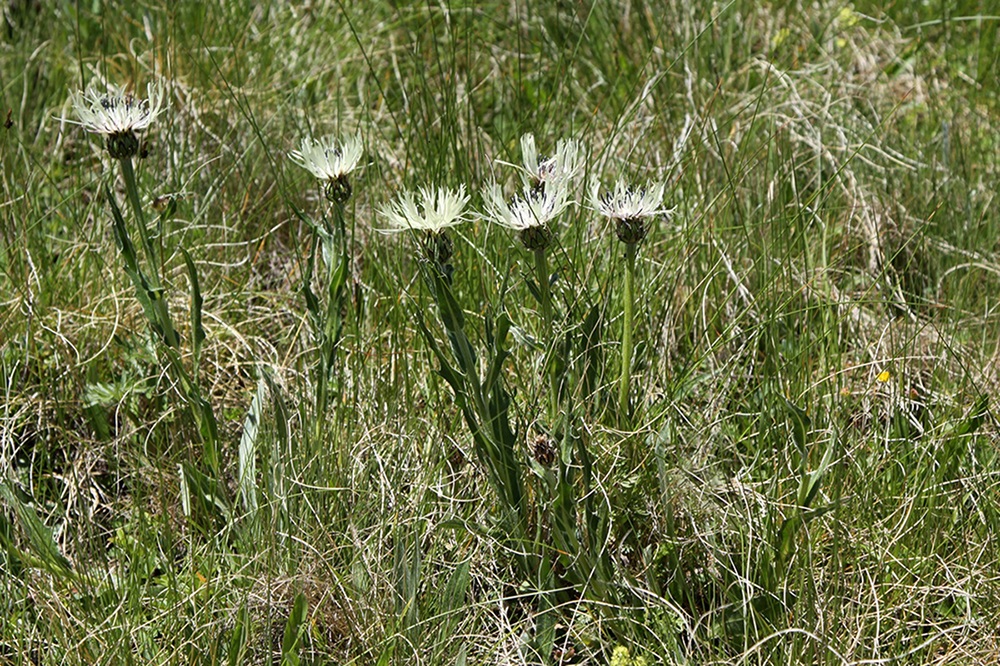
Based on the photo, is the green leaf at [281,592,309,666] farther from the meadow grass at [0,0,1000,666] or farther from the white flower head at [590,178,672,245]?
the white flower head at [590,178,672,245]

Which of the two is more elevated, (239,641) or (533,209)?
(533,209)

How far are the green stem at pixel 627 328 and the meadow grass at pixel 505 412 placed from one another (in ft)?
0.07

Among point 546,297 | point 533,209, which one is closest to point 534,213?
point 533,209

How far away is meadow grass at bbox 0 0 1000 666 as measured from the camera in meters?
1.63

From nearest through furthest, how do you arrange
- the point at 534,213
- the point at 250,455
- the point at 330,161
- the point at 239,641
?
the point at 534,213
the point at 239,641
the point at 330,161
the point at 250,455

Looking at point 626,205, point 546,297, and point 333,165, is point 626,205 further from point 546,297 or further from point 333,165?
point 333,165

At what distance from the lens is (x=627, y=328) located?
1600mm

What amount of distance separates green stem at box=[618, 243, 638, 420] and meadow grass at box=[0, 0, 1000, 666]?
0.02 metres

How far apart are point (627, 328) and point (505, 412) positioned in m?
0.21

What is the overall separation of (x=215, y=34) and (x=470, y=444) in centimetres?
183

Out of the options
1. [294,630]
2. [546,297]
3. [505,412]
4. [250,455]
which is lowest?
[294,630]

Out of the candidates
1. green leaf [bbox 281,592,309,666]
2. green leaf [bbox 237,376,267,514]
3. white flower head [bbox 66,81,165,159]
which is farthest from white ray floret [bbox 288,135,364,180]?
green leaf [bbox 281,592,309,666]

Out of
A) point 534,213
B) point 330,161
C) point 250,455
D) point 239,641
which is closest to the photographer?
point 534,213

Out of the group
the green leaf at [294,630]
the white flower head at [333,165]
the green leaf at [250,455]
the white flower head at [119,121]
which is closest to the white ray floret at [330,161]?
the white flower head at [333,165]
